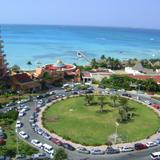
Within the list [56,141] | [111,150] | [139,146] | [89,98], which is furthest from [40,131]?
[89,98]

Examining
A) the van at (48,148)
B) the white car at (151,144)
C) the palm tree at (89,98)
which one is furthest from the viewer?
the palm tree at (89,98)

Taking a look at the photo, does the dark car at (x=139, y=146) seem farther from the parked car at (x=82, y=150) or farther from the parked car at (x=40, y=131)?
the parked car at (x=40, y=131)

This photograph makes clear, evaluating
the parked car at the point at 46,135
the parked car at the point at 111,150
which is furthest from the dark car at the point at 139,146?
the parked car at the point at 46,135

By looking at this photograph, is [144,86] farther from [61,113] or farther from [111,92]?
[61,113]

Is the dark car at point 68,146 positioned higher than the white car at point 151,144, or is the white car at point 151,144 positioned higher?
the white car at point 151,144

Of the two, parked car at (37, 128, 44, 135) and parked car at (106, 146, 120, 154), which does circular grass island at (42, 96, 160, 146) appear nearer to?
→ parked car at (37, 128, 44, 135)

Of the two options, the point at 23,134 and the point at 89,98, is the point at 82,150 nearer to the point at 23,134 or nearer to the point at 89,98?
the point at 23,134

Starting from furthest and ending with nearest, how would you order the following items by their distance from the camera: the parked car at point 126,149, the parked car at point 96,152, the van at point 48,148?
the parked car at point 126,149 → the parked car at point 96,152 → the van at point 48,148

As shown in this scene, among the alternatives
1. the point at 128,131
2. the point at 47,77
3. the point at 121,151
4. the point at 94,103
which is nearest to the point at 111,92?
the point at 94,103
